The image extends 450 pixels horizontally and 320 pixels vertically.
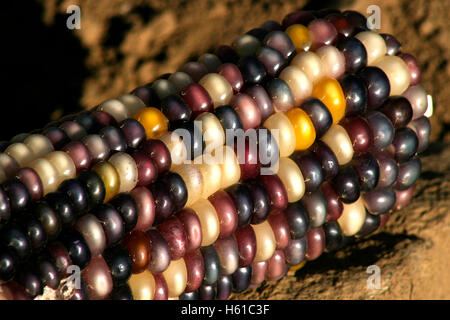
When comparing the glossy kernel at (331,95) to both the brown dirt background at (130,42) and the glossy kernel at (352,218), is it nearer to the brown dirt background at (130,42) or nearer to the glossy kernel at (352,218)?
the glossy kernel at (352,218)


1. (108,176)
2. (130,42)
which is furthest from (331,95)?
(130,42)

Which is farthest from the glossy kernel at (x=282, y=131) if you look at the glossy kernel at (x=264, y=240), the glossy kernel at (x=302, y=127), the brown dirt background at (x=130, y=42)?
the brown dirt background at (x=130, y=42)

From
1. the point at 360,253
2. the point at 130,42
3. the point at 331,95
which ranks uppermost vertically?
the point at 130,42

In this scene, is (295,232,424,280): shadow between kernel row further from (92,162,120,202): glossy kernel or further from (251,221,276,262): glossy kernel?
(92,162,120,202): glossy kernel

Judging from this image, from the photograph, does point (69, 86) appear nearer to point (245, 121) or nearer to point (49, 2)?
point (49, 2)

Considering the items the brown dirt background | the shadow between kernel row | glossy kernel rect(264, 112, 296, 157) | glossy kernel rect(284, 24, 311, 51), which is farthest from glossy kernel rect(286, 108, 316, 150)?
the brown dirt background

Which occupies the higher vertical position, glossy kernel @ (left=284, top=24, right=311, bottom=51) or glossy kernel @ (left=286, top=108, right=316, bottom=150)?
glossy kernel @ (left=284, top=24, right=311, bottom=51)

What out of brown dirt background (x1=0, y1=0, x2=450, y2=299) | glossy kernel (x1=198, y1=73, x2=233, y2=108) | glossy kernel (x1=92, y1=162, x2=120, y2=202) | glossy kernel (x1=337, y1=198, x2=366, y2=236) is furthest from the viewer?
brown dirt background (x1=0, y1=0, x2=450, y2=299)

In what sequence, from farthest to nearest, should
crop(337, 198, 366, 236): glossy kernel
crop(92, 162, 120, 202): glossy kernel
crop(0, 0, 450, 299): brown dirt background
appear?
crop(0, 0, 450, 299): brown dirt background, crop(337, 198, 366, 236): glossy kernel, crop(92, 162, 120, 202): glossy kernel

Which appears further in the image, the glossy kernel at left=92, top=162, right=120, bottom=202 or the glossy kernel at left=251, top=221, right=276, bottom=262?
the glossy kernel at left=251, top=221, right=276, bottom=262

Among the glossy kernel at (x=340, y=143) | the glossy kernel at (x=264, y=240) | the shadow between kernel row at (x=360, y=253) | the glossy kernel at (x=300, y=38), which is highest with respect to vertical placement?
the glossy kernel at (x=300, y=38)

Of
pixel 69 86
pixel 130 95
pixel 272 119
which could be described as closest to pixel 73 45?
pixel 69 86

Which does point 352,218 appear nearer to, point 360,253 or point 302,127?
point 360,253

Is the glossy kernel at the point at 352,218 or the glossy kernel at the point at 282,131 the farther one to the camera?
the glossy kernel at the point at 352,218
